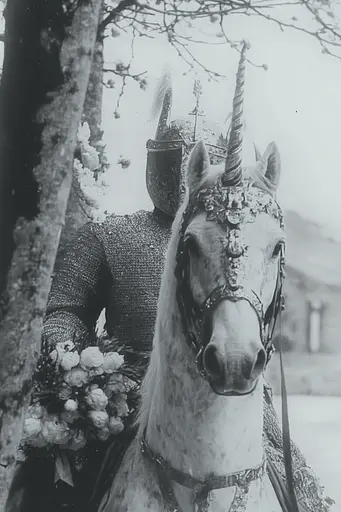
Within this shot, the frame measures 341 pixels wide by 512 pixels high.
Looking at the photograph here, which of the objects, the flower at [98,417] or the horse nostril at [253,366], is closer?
the horse nostril at [253,366]

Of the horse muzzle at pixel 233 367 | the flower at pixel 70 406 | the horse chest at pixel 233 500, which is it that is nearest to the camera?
the horse muzzle at pixel 233 367

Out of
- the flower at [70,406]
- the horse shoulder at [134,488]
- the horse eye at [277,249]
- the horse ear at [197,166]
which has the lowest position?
the horse shoulder at [134,488]

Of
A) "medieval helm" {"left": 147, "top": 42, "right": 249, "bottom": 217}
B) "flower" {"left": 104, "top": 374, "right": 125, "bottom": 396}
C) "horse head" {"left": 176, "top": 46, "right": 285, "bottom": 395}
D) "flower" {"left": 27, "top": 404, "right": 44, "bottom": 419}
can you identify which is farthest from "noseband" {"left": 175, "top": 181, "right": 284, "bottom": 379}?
"flower" {"left": 27, "top": 404, "right": 44, "bottom": 419}

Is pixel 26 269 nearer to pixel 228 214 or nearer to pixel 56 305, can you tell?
pixel 56 305

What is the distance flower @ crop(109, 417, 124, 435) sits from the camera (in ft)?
4.55

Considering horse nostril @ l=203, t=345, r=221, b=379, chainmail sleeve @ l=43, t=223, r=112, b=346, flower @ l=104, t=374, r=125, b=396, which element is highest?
chainmail sleeve @ l=43, t=223, r=112, b=346

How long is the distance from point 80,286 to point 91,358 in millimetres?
171

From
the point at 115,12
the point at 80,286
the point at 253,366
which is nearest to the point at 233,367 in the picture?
the point at 253,366

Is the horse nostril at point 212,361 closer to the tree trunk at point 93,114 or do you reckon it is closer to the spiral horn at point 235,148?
the spiral horn at point 235,148

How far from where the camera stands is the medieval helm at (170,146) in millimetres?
1396

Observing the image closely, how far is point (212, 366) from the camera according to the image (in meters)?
1.13

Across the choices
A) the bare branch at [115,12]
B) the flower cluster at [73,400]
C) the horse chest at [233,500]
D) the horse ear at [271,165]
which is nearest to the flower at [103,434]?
the flower cluster at [73,400]

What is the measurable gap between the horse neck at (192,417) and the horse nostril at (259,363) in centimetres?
10

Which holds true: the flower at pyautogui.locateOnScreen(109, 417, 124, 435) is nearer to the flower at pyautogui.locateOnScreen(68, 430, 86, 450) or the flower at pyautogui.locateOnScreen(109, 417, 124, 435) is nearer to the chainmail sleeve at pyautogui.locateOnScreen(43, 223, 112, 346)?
the flower at pyautogui.locateOnScreen(68, 430, 86, 450)
